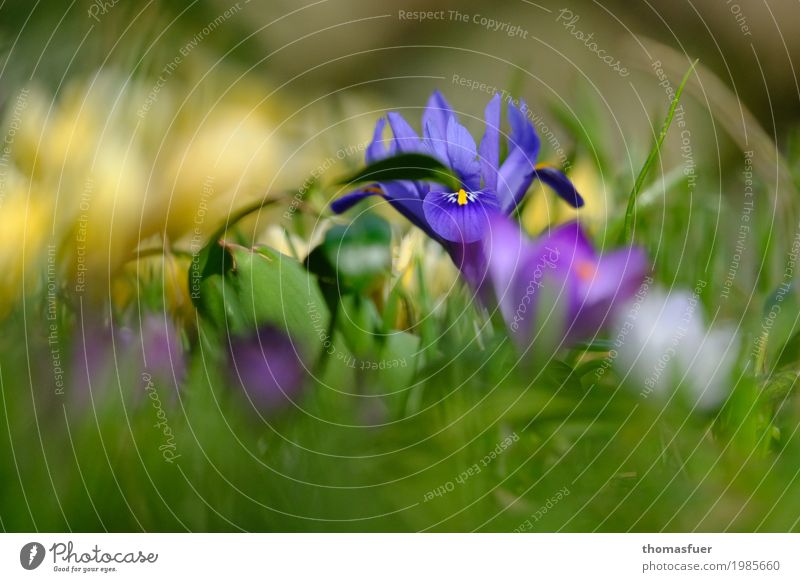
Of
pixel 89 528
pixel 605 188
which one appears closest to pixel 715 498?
pixel 605 188

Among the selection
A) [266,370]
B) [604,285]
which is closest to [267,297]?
[266,370]

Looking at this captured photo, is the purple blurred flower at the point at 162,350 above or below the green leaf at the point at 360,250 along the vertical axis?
below

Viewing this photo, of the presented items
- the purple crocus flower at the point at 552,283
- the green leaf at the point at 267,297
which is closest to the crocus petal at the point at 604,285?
the purple crocus flower at the point at 552,283

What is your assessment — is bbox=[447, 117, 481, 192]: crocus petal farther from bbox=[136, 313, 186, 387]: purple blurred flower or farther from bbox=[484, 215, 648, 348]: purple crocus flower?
bbox=[136, 313, 186, 387]: purple blurred flower

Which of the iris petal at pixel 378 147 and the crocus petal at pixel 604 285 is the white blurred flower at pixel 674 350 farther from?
the iris petal at pixel 378 147

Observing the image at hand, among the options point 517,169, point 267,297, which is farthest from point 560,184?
point 267,297

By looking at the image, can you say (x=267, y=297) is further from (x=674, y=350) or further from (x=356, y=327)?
(x=674, y=350)

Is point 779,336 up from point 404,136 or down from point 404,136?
down
